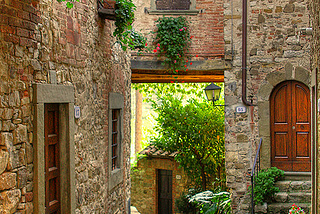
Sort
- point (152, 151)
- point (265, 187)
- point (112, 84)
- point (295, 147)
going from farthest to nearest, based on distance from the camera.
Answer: point (152, 151), point (295, 147), point (265, 187), point (112, 84)

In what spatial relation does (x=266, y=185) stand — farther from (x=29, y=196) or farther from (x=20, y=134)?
(x=20, y=134)

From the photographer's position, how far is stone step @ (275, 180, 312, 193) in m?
6.72

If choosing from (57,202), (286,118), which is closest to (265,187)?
(286,118)

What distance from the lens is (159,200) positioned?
1266 centimetres

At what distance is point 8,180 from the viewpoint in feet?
8.97

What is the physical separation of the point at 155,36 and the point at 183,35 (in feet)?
2.36

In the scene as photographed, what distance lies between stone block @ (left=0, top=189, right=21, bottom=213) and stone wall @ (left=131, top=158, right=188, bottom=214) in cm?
942

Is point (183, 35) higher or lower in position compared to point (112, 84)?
higher

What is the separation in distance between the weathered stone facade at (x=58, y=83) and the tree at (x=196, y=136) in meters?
5.06

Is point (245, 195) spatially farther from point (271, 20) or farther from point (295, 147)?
point (271, 20)

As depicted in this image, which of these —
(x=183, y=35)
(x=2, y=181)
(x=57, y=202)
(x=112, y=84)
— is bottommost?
(x=57, y=202)

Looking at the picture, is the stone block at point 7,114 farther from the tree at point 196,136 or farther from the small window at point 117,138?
the tree at point 196,136

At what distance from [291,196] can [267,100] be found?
2.06 meters

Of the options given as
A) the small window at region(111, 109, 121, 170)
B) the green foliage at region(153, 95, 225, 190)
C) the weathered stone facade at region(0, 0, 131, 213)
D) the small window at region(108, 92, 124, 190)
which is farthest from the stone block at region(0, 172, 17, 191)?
the green foliage at region(153, 95, 225, 190)
